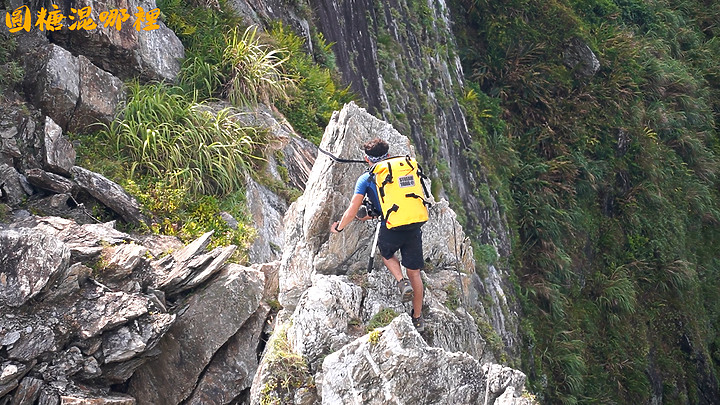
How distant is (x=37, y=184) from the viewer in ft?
24.2

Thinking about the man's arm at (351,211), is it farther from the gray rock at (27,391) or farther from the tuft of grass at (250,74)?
the tuft of grass at (250,74)

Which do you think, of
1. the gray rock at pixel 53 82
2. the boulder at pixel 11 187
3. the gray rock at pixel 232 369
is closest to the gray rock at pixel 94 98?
the gray rock at pixel 53 82

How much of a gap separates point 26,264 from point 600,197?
50.7 ft

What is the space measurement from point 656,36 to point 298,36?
15390 mm

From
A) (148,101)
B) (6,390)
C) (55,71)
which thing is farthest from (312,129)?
(6,390)

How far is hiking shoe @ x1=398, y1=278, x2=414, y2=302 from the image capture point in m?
6.48

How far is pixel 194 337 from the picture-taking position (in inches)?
256

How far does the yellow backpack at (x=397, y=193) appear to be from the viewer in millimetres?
6195

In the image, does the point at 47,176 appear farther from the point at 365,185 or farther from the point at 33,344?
the point at 365,185

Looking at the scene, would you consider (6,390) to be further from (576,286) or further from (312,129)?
(576,286)

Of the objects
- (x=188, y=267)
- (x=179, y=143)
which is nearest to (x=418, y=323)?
(x=188, y=267)

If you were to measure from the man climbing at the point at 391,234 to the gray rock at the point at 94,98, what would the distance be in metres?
4.04

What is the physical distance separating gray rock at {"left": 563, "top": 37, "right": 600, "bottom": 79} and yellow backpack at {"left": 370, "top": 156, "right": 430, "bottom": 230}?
45.3 feet

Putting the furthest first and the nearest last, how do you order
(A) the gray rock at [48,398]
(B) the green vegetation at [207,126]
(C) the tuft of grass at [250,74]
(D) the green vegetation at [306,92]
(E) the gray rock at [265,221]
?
(D) the green vegetation at [306,92], (C) the tuft of grass at [250,74], (E) the gray rock at [265,221], (B) the green vegetation at [207,126], (A) the gray rock at [48,398]
